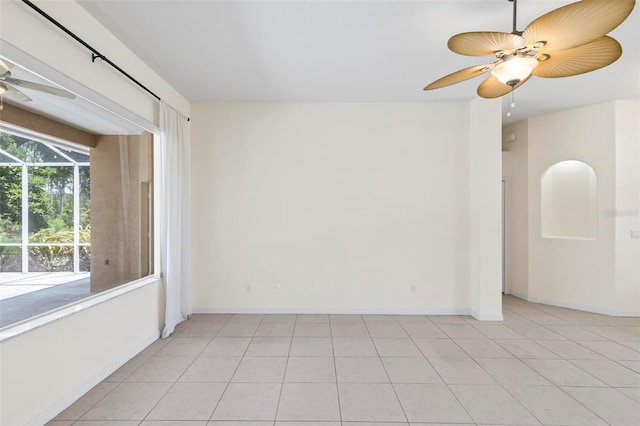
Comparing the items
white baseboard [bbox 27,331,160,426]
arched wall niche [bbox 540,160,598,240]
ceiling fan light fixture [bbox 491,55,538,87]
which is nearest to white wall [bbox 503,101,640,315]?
arched wall niche [bbox 540,160,598,240]

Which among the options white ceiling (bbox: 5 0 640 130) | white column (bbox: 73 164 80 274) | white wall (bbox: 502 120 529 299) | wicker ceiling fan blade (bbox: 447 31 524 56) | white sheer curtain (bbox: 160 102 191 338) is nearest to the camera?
wicker ceiling fan blade (bbox: 447 31 524 56)

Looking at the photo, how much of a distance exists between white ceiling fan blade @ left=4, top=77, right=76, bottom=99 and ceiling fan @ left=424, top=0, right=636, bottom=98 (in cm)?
272

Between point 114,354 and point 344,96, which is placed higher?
point 344,96

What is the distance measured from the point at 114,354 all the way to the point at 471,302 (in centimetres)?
442

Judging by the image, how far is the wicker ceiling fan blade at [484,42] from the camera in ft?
6.05

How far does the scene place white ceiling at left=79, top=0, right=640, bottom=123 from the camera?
2.45 m

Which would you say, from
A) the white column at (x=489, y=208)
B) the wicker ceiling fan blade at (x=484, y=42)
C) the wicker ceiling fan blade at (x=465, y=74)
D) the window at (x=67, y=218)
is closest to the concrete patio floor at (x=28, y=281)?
the window at (x=67, y=218)

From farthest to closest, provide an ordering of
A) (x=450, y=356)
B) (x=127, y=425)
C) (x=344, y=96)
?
(x=344, y=96) < (x=450, y=356) < (x=127, y=425)

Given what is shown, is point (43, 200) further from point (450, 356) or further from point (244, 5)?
point (450, 356)

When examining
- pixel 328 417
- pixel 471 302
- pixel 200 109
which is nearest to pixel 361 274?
pixel 471 302

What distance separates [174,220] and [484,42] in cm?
361

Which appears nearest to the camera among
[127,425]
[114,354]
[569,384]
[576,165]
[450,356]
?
[127,425]

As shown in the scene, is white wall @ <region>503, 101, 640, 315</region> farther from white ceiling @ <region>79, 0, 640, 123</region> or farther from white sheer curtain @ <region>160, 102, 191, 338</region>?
white sheer curtain @ <region>160, 102, 191, 338</region>

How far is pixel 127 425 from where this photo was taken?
212 cm
